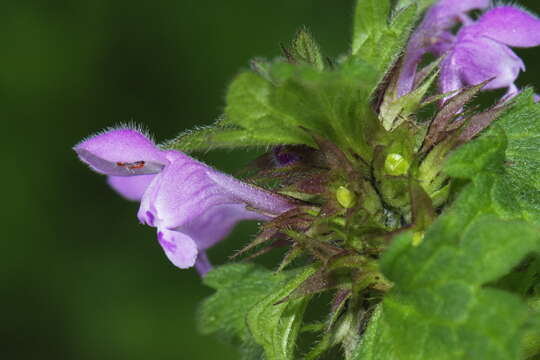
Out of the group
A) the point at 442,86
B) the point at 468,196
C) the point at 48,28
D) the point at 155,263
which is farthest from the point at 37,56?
the point at 468,196

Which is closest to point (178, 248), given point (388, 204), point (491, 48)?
point (388, 204)

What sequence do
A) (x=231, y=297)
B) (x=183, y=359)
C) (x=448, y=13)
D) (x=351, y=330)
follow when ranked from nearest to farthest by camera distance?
(x=351, y=330) < (x=448, y=13) < (x=231, y=297) < (x=183, y=359)

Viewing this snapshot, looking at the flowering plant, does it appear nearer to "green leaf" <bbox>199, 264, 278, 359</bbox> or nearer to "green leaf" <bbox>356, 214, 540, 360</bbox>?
"green leaf" <bbox>356, 214, 540, 360</bbox>

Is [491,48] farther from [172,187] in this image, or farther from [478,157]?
[172,187]

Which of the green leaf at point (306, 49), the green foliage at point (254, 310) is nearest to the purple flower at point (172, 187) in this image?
the green foliage at point (254, 310)

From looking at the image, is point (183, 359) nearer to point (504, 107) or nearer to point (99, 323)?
point (99, 323)
